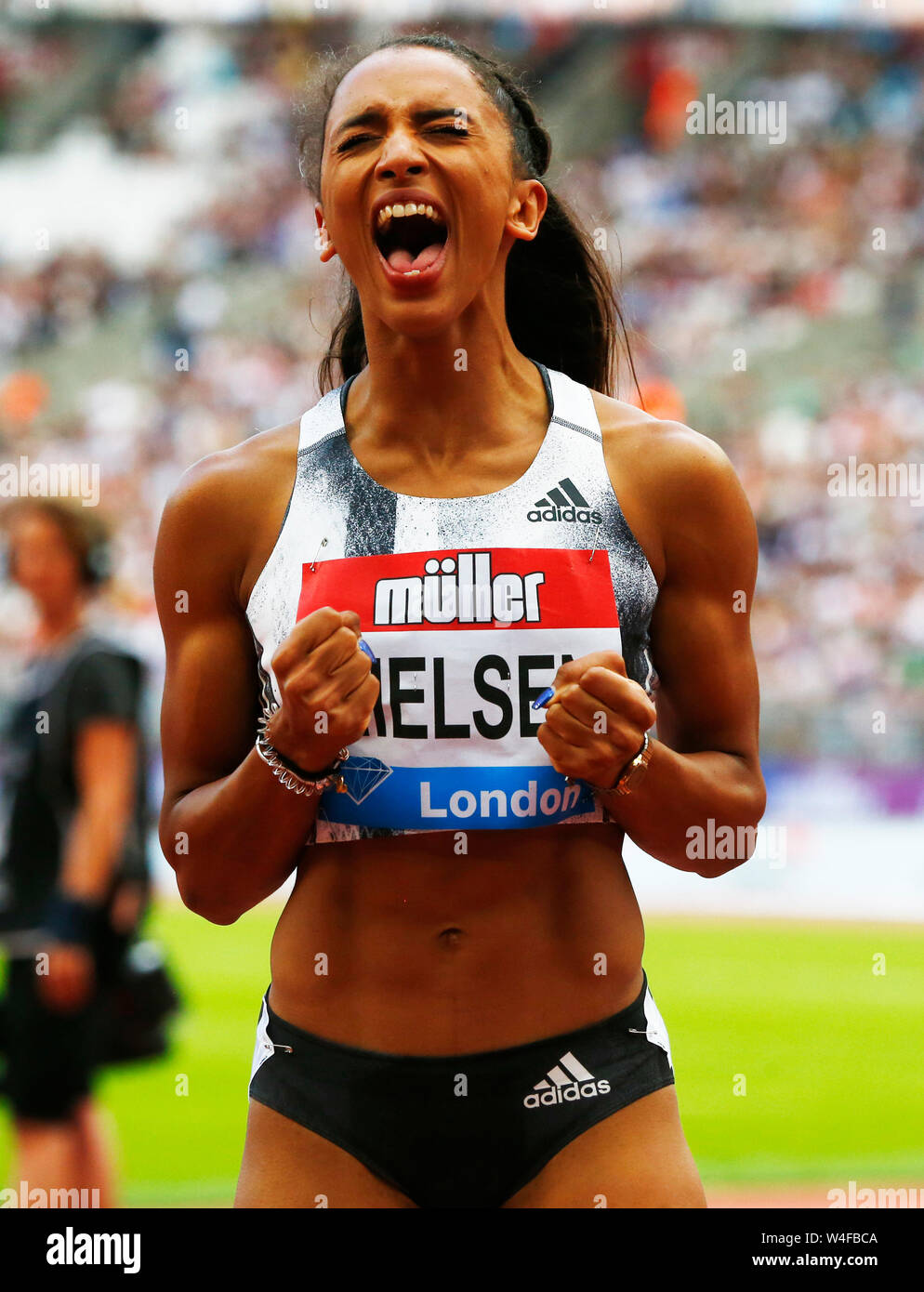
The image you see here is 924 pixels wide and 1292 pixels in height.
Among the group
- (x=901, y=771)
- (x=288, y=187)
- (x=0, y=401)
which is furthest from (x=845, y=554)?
(x=0, y=401)

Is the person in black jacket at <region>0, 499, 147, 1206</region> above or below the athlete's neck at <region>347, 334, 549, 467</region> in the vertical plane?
below

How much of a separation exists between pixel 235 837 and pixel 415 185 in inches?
33.7

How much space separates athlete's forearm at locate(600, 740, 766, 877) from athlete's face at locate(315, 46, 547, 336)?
0.66 metres

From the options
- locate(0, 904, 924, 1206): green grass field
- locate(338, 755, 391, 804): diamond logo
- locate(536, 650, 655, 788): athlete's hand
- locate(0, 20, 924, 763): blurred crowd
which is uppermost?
locate(0, 20, 924, 763): blurred crowd

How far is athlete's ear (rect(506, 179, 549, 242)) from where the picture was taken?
2.07 meters

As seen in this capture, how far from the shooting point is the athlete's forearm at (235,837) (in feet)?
6.02

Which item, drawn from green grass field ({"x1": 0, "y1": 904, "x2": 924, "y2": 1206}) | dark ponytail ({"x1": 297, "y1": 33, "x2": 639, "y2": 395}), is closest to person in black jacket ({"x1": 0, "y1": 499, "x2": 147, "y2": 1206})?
green grass field ({"x1": 0, "y1": 904, "x2": 924, "y2": 1206})

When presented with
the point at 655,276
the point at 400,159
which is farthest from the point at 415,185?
the point at 655,276

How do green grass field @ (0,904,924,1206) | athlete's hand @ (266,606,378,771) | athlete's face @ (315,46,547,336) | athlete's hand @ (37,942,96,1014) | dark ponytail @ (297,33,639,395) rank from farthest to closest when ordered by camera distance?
1. green grass field @ (0,904,924,1206)
2. athlete's hand @ (37,942,96,1014)
3. dark ponytail @ (297,33,639,395)
4. athlete's face @ (315,46,547,336)
5. athlete's hand @ (266,606,378,771)

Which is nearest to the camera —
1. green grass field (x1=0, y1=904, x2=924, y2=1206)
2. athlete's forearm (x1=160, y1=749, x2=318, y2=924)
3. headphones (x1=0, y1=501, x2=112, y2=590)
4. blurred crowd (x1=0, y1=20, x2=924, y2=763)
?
athlete's forearm (x1=160, y1=749, x2=318, y2=924)

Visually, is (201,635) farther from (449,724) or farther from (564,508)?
(564,508)

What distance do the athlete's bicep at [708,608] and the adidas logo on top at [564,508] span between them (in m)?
0.11

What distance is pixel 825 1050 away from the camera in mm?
6488

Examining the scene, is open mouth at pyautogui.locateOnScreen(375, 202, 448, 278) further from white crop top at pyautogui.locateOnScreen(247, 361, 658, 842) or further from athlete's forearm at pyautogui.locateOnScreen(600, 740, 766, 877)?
athlete's forearm at pyautogui.locateOnScreen(600, 740, 766, 877)
